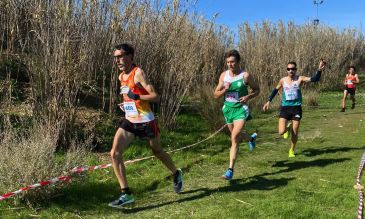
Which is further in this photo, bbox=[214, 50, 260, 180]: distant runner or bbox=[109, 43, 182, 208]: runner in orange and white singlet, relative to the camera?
bbox=[214, 50, 260, 180]: distant runner

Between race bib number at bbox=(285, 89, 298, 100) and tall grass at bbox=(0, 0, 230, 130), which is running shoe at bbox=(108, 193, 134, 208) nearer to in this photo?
tall grass at bbox=(0, 0, 230, 130)

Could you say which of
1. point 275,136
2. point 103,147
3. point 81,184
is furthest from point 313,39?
point 81,184

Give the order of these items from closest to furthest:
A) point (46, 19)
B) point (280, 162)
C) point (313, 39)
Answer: point (46, 19)
point (280, 162)
point (313, 39)

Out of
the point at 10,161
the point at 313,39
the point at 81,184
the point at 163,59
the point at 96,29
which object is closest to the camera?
the point at 10,161

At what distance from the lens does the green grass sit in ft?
18.0

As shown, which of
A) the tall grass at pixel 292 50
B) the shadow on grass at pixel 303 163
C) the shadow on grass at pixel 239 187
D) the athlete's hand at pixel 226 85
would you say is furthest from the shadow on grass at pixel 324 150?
the tall grass at pixel 292 50

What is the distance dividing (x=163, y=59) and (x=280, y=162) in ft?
12.9

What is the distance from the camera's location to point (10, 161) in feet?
18.2

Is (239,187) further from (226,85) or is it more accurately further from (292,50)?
(292,50)

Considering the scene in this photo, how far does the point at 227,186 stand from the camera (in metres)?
6.64

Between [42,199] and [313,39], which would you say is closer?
[42,199]

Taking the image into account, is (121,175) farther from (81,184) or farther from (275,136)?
(275,136)

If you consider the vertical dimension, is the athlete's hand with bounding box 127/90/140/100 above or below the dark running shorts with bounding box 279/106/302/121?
above

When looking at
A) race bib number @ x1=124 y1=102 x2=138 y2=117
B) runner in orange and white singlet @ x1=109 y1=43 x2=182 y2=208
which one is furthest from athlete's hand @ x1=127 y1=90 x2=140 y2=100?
race bib number @ x1=124 y1=102 x2=138 y2=117
